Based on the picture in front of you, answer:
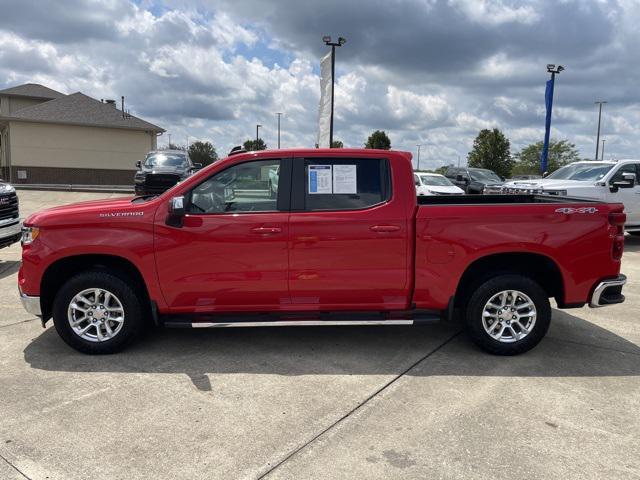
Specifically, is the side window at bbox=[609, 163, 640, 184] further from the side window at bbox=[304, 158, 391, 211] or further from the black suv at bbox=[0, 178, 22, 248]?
the black suv at bbox=[0, 178, 22, 248]

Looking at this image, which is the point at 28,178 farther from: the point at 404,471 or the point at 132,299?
the point at 404,471

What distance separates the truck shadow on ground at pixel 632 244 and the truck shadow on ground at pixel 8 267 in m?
11.6

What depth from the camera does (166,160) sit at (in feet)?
61.6

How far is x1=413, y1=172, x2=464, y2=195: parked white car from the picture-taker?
59.0 ft

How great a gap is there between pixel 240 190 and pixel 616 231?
3381 mm

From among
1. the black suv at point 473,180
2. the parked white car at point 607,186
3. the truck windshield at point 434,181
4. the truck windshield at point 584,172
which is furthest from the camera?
the black suv at point 473,180

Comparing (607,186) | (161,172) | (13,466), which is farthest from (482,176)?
(13,466)

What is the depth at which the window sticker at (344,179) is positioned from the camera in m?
4.64

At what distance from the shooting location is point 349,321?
460 centimetres

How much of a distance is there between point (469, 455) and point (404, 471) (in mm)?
449

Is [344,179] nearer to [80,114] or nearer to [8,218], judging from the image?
[8,218]

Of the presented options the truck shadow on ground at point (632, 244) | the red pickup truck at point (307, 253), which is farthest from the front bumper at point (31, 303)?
the truck shadow on ground at point (632, 244)

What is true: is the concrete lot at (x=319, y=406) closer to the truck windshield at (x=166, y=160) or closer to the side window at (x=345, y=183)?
the side window at (x=345, y=183)

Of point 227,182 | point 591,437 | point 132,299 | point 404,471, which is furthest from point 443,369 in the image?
point 132,299
